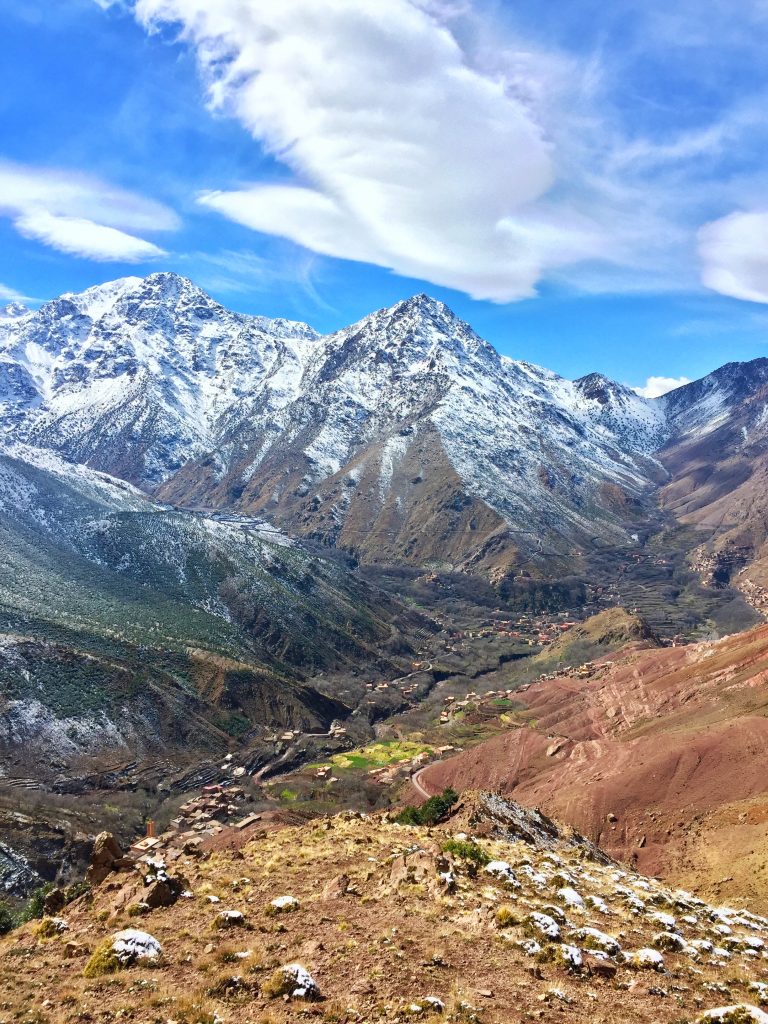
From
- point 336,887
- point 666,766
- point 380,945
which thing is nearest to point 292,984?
point 380,945

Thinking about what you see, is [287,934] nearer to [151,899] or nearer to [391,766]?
[151,899]

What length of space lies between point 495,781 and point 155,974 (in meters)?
75.5

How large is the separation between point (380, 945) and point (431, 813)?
3375cm

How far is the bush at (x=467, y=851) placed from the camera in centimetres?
3128

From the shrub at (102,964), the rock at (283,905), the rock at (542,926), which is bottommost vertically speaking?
the rock at (283,905)

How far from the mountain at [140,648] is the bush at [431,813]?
66.6 metres

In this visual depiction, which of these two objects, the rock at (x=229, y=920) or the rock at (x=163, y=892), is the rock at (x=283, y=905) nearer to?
the rock at (x=229, y=920)

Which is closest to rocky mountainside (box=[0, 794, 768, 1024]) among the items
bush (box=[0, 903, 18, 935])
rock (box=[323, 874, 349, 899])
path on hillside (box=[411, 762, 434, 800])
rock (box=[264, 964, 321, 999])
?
rock (box=[264, 964, 321, 999])

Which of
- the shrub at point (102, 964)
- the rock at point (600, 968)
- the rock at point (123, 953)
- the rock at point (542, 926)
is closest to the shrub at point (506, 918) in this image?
the rock at point (542, 926)

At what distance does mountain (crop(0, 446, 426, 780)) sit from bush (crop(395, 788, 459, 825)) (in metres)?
66.6

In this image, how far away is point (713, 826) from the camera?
2232 inches

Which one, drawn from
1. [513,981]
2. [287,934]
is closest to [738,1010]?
[513,981]

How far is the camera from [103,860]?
30.7 meters

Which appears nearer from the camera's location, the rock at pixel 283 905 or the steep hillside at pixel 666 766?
the rock at pixel 283 905
